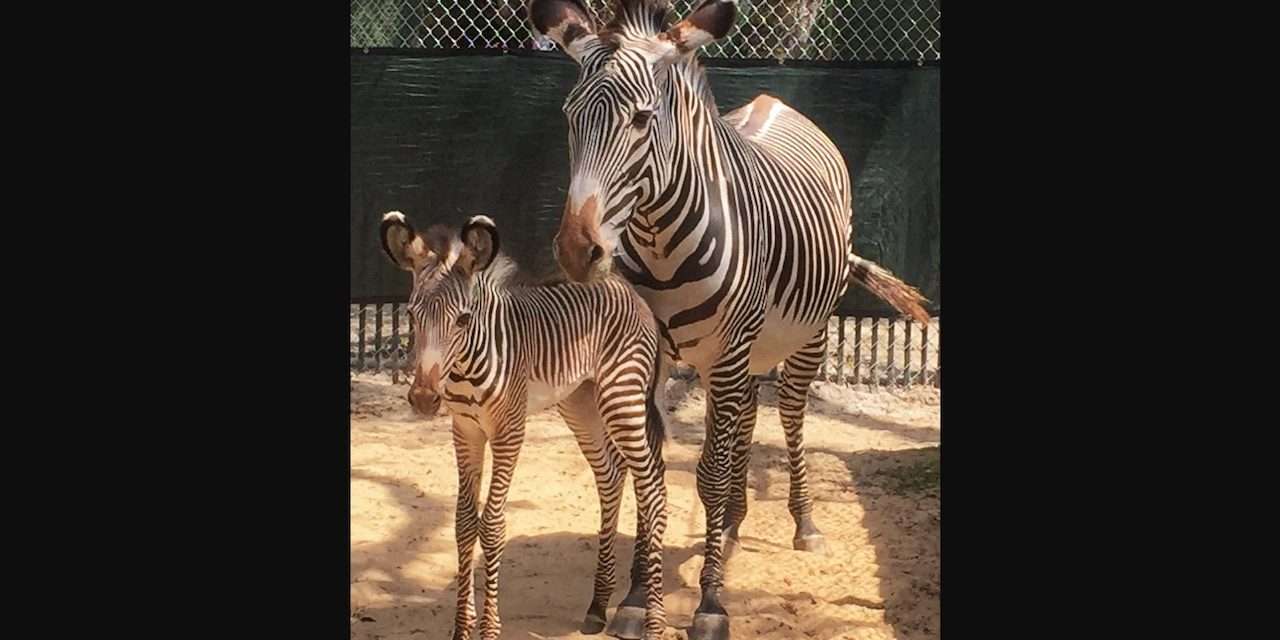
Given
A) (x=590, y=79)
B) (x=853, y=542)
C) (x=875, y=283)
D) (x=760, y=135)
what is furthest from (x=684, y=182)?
(x=853, y=542)

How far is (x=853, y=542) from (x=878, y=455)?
3.98 feet

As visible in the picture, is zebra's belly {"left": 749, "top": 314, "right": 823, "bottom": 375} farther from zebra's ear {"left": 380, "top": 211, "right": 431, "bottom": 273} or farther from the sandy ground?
zebra's ear {"left": 380, "top": 211, "right": 431, "bottom": 273}

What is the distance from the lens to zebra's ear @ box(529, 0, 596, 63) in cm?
501

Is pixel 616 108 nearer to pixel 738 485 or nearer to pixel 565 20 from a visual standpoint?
pixel 565 20

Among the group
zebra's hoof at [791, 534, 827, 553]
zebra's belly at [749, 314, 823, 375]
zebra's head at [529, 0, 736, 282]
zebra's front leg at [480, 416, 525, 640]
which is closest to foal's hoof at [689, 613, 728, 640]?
zebra's front leg at [480, 416, 525, 640]

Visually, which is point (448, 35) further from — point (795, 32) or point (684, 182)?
point (684, 182)

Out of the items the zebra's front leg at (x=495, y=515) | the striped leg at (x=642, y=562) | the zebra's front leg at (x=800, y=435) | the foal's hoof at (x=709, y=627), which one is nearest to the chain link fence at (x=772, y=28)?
the zebra's front leg at (x=800, y=435)

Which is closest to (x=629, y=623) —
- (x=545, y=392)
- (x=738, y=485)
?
(x=545, y=392)

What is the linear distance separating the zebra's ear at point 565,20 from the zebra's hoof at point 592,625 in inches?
83.2

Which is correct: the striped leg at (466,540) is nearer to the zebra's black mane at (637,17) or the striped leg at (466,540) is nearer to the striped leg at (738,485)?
the zebra's black mane at (637,17)

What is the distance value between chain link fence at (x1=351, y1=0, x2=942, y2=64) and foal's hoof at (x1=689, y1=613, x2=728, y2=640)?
11.7ft

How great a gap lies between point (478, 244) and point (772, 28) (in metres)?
4.14

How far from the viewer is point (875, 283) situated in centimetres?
695

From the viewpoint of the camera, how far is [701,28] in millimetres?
5047
